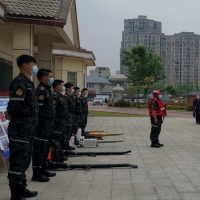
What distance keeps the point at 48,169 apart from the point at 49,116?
1403mm

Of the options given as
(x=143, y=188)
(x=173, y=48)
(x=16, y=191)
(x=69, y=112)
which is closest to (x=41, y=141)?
(x=16, y=191)

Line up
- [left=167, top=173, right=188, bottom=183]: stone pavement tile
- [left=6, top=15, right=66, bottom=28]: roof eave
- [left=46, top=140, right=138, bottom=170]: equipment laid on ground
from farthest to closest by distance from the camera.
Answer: [left=6, top=15, right=66, bottom=28]: roof eave
[left=46, top=140, right=138, bottom=170]: equipment laid on ground
[left=167, top=173, right=188, bottom=183]: stone pavement tile

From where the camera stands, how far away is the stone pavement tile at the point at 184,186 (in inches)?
176

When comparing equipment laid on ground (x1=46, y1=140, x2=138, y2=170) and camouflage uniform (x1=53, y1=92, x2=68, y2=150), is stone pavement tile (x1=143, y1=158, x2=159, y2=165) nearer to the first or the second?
equipment laid on ground (x1=46, y1=140, x2=138, y2=170)

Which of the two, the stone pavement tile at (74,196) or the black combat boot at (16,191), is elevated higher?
the black combat boot at (16,191)

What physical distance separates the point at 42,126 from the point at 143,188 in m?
1.89

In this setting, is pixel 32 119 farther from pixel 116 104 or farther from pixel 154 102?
pixel 116 104

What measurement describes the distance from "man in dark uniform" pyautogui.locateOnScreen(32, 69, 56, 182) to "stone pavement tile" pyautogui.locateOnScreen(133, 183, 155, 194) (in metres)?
1.50

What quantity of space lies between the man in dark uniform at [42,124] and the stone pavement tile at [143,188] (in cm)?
150

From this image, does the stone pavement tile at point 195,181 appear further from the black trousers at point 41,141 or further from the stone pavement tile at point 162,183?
the black trousers at point 41,141

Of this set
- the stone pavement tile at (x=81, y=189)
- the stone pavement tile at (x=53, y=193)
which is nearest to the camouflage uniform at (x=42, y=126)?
the stone pavement tile at (x=53, y=193)

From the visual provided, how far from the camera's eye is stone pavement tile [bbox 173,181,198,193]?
4.46 m

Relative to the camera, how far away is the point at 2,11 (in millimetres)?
7461

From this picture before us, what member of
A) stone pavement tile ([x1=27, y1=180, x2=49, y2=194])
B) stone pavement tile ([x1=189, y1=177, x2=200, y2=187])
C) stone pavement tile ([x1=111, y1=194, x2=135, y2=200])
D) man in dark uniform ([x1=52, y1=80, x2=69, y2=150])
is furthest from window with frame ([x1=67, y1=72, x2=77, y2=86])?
stone pavement tile ([x1=111, y1=194, x2=135, y2=200])
